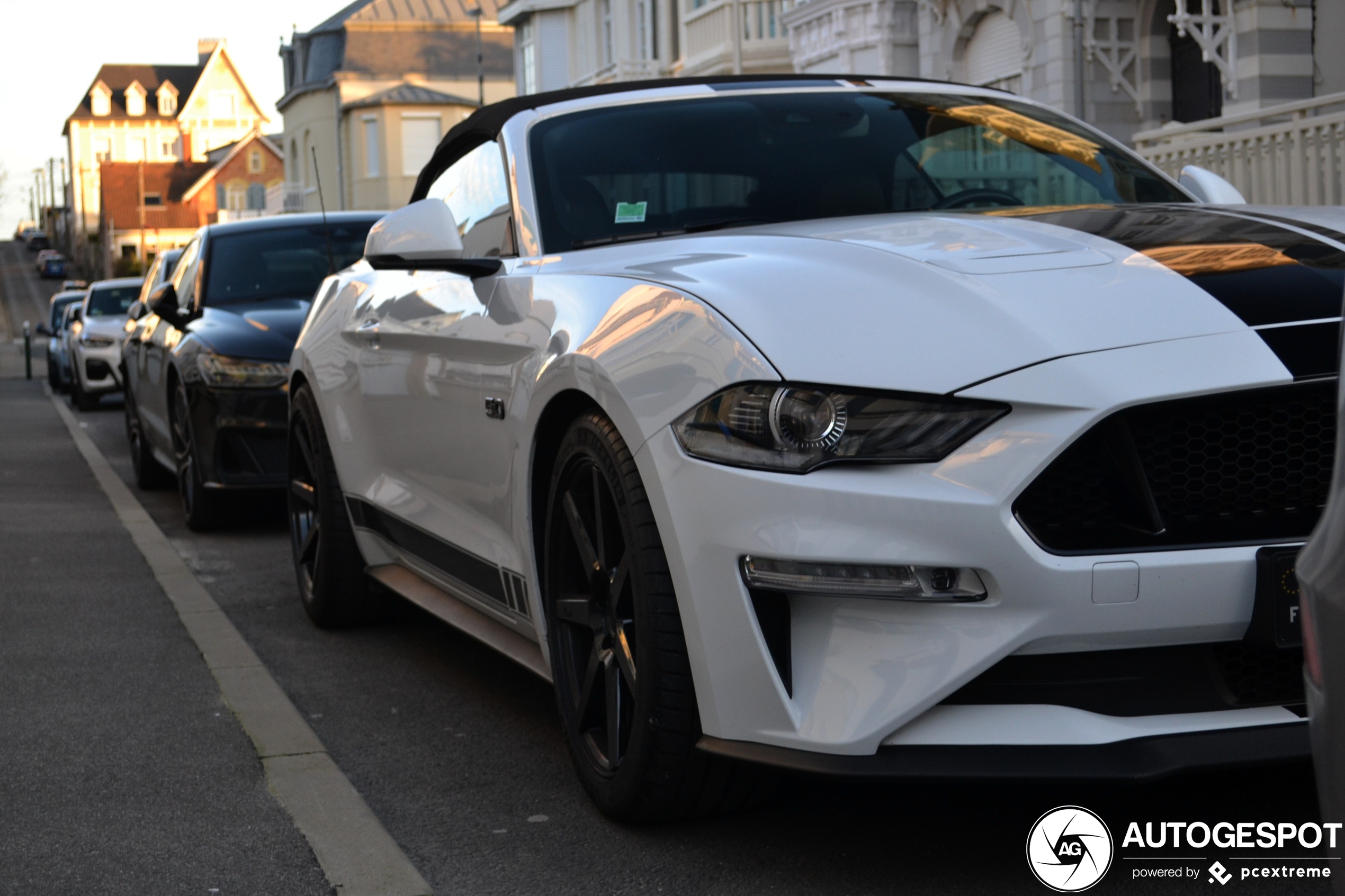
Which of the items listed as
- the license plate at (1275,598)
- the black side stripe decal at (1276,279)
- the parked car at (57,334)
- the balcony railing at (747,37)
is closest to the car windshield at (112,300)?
the parked car at (57,334)

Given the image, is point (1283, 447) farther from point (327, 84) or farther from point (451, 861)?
point (327, 84)

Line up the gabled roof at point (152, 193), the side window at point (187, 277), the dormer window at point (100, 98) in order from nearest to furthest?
1. the side window at point (187, 277)
2. the gabled roof at point (152, 193)
3. the dormer window at point (100, 98)

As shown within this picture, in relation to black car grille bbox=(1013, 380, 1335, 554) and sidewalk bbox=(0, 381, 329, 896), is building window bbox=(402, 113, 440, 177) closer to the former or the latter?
sidewalk bbox=(0, 381, 329, 896)

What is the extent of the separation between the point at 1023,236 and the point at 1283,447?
755 mm

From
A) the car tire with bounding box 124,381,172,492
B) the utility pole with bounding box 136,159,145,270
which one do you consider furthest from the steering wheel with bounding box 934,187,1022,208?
the utility pole with bounding box 136,159,145,270

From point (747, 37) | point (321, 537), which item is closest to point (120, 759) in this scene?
point (321, 537)

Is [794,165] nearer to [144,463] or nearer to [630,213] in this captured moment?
[630,213]

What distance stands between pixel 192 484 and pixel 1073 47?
39.0 ft

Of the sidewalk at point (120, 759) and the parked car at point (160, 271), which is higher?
the parked car at point (160, 271)

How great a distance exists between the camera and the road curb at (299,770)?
Answer: 3.21m

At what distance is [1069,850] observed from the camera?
9.90ft

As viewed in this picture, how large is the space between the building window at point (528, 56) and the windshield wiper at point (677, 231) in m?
36.5

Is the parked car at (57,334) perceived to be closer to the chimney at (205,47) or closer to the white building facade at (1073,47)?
the white building facade at (1073,47)

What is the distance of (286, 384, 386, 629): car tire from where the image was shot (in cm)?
549
